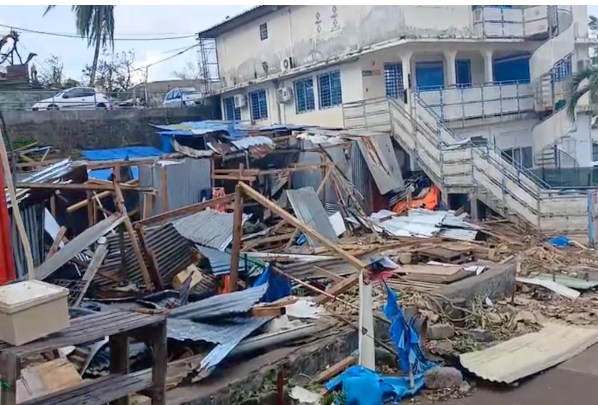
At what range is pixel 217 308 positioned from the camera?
669 cm

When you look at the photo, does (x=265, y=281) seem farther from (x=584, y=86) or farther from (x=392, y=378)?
(x=584, y=86)

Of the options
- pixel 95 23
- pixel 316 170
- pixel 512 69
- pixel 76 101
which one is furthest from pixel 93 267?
pixel 95 23

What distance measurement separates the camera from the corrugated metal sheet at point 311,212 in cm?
1255

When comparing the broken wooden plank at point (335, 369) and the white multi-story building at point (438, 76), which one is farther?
the white multi-story building at point (438, 76)

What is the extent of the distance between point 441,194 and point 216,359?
12759mm

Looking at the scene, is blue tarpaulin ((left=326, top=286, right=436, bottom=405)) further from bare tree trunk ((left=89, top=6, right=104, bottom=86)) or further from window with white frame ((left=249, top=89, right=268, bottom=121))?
bare tree trunk ((left=89, top=6, right=104, bottom=86))

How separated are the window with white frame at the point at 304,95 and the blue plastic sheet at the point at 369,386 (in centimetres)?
1800

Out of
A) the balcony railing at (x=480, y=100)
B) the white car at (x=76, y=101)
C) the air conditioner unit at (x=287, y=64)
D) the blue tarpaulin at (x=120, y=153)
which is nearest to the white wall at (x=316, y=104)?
the air conditioner unit at (x=287, y=64)

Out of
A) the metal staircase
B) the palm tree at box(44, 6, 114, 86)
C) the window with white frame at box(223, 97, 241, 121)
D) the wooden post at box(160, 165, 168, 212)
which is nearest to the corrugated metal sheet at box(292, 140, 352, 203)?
the metal staircase

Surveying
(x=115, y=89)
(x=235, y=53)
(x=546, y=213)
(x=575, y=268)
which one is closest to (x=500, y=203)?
(x=546, y=213)

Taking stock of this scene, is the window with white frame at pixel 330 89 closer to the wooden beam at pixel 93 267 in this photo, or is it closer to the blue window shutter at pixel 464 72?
the blue window shutter at pixel 464 72

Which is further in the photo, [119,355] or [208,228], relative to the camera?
[208,228]

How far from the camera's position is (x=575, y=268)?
38.7 feet

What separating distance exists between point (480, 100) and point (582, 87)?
10.2 ft
